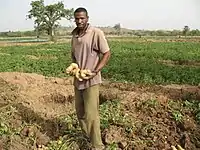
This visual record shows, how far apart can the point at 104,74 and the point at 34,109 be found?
279 inches

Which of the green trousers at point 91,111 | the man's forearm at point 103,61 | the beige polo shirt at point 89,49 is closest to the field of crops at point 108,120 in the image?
the green trousers at point 91,111

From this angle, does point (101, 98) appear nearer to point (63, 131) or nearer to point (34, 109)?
point (34, 109)

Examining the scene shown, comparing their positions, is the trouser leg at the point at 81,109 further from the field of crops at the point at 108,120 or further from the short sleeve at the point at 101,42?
the short sleeve at the point at 101,42

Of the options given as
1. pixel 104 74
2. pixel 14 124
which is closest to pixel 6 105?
pixel 14 124

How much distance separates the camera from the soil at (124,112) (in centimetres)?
506

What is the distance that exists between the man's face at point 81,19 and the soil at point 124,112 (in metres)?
1.57

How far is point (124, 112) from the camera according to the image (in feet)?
19.2

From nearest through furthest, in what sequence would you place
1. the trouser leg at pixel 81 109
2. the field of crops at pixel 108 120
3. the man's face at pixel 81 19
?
the man's face at pixel 81 19 < the trouser leg at pixel 81 109 < the field of crops at pixel 108 120

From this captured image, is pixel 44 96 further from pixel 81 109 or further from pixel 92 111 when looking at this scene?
pixel 92 111

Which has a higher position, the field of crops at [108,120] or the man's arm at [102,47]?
the man's arm at [102,47]

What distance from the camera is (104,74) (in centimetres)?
1354

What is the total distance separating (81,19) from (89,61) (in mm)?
540

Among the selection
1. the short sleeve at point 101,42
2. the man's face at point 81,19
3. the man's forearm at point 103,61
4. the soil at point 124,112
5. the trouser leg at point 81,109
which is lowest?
the soil at point 124,112

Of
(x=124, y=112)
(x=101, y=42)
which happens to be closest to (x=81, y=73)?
(x=101, y=42)
